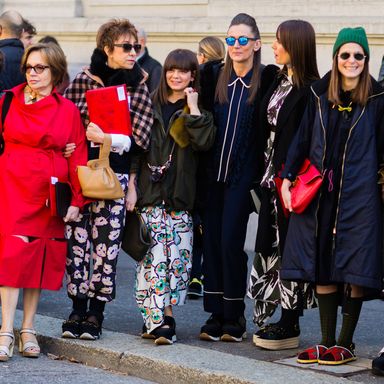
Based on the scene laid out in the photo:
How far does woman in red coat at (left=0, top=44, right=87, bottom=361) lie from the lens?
23.3ft

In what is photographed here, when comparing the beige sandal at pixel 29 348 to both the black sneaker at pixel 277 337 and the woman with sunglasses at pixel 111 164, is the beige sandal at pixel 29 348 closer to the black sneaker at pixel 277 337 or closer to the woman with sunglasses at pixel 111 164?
the woman with sunglasses at pixel 111 164

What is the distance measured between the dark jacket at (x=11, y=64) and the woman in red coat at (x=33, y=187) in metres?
1.62

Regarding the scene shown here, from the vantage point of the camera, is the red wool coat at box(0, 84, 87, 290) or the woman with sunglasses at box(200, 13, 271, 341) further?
the woman with sunglasses at box(200, 13, 271, 341)

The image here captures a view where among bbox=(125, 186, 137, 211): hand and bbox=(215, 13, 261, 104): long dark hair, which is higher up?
bbox=(215, 13, 261, 104): long dark hair

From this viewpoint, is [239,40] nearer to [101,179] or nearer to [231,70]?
[231,70]

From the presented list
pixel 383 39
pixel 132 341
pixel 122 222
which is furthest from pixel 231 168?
pixel 383 39

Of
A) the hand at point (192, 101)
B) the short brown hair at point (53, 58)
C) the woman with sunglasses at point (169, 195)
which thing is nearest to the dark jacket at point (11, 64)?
the short brown hair at point (53, 58)

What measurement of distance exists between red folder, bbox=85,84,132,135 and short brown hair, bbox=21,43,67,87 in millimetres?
235

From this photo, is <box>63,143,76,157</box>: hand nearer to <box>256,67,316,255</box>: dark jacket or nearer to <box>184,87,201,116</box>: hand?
<box>184,87,201,116</box>: hand

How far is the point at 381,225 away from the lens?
654 cm

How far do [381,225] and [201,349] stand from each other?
1.36 meters

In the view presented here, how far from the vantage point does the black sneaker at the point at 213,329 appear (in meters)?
7.50

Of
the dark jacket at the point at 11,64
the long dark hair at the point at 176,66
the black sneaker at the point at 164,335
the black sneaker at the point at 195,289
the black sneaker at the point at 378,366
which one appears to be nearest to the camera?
the black sneaker at the point at 378,366

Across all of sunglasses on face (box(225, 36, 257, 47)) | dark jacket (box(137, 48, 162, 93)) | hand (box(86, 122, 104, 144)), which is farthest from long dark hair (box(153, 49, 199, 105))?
dark jacket (box(137, 48, 162, 93))
